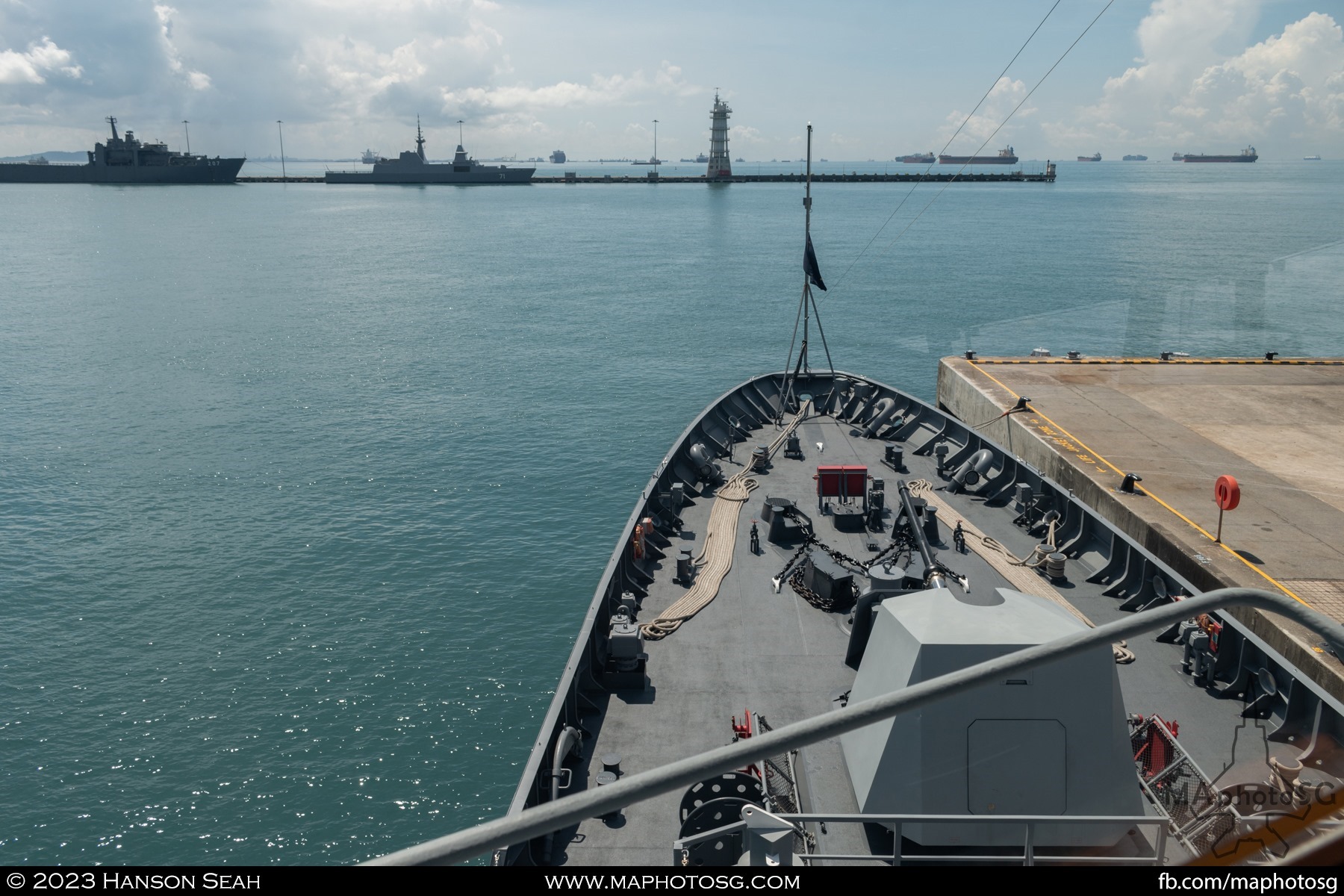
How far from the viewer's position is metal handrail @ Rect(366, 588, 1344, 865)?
1.88 metres

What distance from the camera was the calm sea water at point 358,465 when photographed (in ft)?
54.3

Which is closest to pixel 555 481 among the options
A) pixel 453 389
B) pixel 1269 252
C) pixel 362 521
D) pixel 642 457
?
pixel 642 457

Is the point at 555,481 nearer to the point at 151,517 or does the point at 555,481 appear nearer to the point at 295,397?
the point at 151,517

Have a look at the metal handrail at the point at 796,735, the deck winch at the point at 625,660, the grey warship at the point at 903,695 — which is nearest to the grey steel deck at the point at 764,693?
the grey warship at the point at 903,695

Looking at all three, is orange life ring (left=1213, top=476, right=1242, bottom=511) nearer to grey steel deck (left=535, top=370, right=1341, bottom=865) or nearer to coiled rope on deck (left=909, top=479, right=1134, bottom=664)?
grey steel deck (left=535, top=370, right=1341, bottom=865)

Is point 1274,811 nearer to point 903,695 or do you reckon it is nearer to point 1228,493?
point 903,695

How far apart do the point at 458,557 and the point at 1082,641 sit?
2430 centimetres

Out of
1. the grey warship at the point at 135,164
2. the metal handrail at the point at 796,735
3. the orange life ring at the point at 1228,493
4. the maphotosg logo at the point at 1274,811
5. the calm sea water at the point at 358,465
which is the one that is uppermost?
the grey warship at the point at 135,164

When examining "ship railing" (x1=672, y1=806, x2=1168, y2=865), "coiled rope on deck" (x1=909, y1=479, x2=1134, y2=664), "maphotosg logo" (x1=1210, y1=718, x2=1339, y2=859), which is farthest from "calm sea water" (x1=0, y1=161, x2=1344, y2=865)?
"maphotosg logo" (x1=1210, y1=718, x2=1339, y2=859)

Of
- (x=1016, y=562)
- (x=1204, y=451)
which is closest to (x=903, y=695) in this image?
(x=1016, y=562)

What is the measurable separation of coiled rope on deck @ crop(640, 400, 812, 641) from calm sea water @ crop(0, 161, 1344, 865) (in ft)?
16.9

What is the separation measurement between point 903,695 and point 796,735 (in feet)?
0.91

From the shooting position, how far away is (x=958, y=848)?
7.34 m

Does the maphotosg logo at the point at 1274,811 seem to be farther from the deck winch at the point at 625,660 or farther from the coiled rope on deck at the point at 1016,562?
the coiled rope on deck at the point at 1016,562
